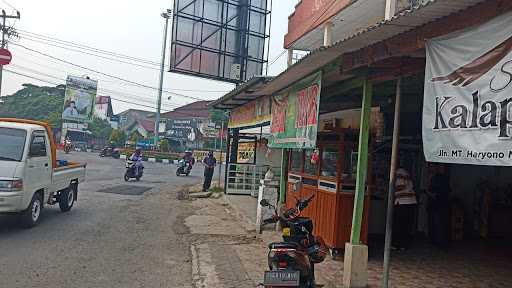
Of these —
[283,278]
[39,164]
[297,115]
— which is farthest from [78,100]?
[283,278]

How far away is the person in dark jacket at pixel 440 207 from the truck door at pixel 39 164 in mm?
7394

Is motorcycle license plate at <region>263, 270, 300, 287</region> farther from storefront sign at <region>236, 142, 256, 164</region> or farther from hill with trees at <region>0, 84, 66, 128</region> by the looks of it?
hill with trees at <region>0, 84, 66, 128</region>

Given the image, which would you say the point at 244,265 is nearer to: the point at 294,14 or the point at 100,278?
the point at 100,278

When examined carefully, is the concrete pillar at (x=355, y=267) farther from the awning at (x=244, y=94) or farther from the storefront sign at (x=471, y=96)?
the awning at (x=244, y=94)

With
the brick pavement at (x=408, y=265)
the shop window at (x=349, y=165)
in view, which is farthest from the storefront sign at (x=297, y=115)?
the brick pavement at (x=408, y=265)

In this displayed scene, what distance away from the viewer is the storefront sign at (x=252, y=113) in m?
11.2

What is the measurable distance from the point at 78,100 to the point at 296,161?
54225mm

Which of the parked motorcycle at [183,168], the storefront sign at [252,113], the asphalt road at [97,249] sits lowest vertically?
the asphalt road at [97,249]

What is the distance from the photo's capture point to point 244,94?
472 inches

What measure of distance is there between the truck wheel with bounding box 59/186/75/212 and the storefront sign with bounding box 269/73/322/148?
17.0ft

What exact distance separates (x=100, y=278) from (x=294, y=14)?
12.5 metres

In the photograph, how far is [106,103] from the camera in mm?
73500

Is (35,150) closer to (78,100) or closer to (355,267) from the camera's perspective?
(355,267)

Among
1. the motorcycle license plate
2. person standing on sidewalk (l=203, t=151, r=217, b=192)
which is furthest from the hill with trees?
the motorcycle license plate
